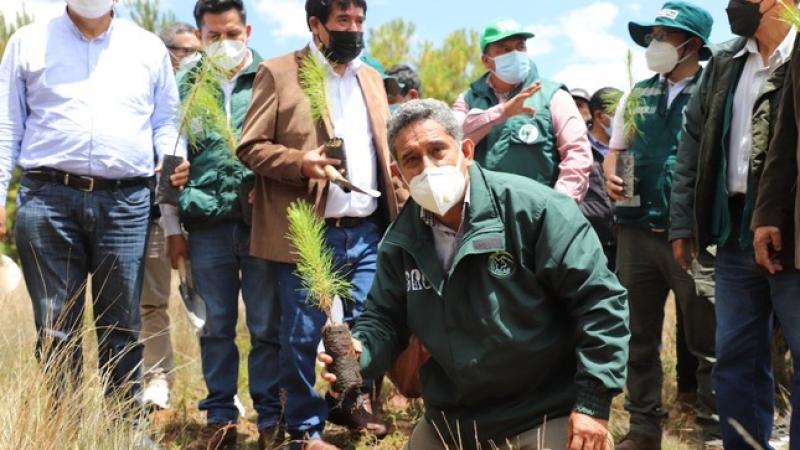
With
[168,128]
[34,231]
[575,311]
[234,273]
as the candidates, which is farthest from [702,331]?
[34,231]

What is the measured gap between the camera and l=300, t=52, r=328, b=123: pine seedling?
15.6 feet

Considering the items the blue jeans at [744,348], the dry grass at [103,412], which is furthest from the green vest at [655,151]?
the dry grass at [103,412]

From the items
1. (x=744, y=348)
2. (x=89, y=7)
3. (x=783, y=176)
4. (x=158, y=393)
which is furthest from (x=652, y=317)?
(x=89, y=7)

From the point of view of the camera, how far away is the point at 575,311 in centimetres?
334

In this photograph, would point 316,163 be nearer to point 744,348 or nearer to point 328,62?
point 328,62

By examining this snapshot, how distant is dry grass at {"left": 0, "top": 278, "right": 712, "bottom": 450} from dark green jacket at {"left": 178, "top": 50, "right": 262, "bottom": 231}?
79 centimetres

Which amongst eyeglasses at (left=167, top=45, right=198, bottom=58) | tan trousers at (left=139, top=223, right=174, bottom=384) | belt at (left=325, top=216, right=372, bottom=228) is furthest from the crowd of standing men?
eyeglasses at (left=167, top=45, right=198, bottom=58)

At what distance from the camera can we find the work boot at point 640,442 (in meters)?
5.29

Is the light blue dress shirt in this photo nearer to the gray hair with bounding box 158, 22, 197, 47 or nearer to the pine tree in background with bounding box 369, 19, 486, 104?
the gray hair with bounding box 158, 22, 197, 47

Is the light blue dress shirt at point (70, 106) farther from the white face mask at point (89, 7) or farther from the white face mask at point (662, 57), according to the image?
the white face mask at point (662, 57)

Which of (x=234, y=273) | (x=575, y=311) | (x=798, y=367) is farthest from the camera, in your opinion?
(x=234, y=273)

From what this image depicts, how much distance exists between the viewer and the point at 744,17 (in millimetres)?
4090

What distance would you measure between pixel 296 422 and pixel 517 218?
6.46 ft

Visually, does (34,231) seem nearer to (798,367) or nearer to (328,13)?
(328,13)
